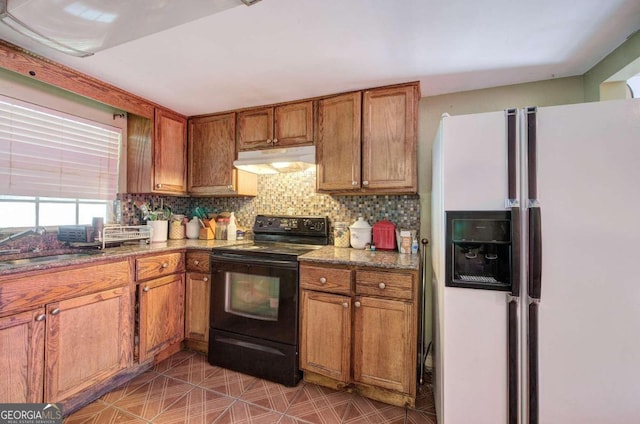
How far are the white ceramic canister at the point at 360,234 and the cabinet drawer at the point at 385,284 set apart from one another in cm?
50

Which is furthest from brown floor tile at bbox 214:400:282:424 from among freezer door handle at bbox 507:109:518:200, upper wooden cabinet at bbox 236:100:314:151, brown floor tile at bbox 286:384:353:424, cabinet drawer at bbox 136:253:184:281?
upper wooden cabinet at bbox 236:100:314:151

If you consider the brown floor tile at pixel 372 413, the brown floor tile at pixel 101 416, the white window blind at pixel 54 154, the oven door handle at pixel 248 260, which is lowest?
the brown floor tile at pixel 372 413

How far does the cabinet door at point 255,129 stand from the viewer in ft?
7.80

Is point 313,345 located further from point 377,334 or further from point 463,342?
point 463,342

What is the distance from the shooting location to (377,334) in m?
1.69

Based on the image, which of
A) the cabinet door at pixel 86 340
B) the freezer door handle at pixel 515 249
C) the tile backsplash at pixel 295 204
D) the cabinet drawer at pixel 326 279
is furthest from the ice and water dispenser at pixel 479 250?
the cabinet door at pixel 86 340

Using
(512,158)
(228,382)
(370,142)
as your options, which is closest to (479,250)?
(512,158)

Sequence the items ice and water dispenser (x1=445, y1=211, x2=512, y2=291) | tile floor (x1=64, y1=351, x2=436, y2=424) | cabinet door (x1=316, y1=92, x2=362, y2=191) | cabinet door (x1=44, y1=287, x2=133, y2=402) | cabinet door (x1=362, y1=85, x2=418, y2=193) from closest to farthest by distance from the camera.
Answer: ice and water dispenser (x1=445, y1=211, x2=512, y2=291), cabinet door (x1=44, y1=287, x2=133, y2=402), tile floor (x1=64, y1=351, x2=436, y2=424), cabinet door (x1=362, y1=85, x2=418, y2=193), cabinet door (x1=316, y1=92, x2=362, y2=191)

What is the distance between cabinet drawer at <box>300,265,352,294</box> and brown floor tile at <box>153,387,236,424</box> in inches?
34.7

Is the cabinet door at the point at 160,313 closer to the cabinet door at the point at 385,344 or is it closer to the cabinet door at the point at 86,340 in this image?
the cabinet door at the point at 86,340

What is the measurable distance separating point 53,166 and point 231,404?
6.86 ft

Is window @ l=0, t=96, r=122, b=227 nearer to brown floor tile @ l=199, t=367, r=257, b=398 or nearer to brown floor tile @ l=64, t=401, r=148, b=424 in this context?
brown floor tile @ l=64, t=401, r=148, b=424

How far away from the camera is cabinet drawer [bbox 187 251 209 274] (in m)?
2.23

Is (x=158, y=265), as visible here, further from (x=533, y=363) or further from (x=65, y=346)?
(x=533, y=363)
